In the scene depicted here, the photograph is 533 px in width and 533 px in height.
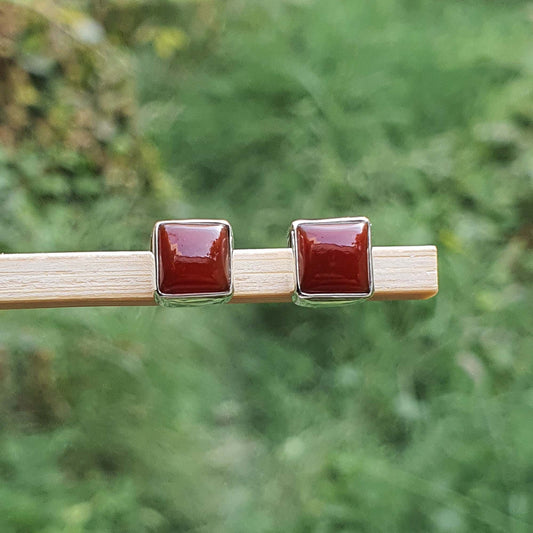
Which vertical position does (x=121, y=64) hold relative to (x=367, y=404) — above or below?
above

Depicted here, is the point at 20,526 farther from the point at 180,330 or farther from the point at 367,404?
the point at 367,404

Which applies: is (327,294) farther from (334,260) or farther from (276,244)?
(276,244)

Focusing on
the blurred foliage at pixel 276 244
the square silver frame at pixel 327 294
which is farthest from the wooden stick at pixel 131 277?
the blurred foliage at pixel 276 244

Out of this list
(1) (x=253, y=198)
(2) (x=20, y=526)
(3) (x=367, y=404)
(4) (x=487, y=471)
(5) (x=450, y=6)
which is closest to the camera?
(2) (x=20, y=526)

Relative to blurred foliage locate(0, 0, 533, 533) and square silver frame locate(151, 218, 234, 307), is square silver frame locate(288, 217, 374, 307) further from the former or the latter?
blurred foliage locate(0, 0, 533, 533)

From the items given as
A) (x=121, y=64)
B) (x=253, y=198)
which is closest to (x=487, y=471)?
(x=253, y=198)

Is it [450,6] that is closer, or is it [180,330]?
[180,330]
